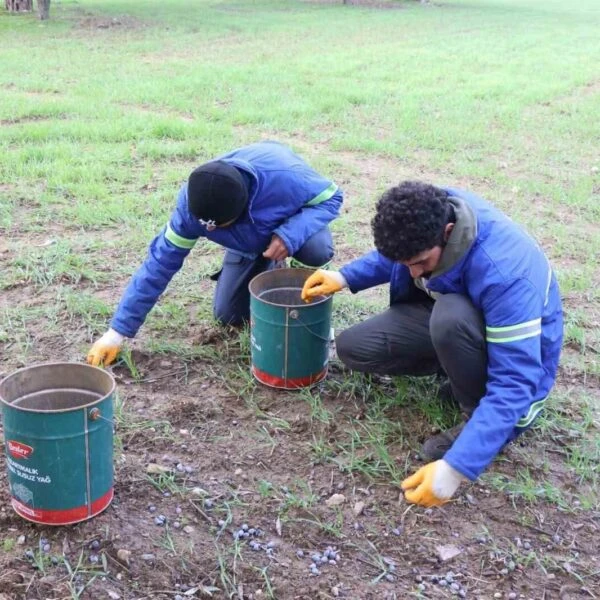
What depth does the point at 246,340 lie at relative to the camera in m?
3.46

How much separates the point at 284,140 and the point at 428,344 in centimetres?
405

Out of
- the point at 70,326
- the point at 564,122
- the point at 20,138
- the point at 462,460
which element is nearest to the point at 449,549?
the point at 462,460

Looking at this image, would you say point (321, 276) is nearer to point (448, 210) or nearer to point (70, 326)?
point (448, 210)

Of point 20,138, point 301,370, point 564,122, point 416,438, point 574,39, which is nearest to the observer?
point 416,438

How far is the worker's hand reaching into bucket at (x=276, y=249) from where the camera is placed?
3.21 m

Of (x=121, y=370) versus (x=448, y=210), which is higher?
(x=448, y=210)

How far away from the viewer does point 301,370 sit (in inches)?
121

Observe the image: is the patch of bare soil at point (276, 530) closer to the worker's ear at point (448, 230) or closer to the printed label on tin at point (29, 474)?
the printed label on tin at point (29, 474)

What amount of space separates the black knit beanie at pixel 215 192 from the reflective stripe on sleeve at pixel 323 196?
48cm

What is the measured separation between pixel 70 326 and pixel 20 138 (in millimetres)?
3170

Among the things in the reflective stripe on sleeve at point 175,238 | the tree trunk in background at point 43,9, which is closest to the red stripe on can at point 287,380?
Result: the reflective stripe on sleeve at point 175,238

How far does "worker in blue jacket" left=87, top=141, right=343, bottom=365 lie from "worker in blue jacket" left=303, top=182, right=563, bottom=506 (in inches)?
22.7

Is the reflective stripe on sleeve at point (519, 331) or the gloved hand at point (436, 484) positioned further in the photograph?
the reflective stripe on sleeve at point (519, 331)

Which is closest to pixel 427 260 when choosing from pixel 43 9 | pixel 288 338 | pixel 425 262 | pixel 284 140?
pixel 425 262
